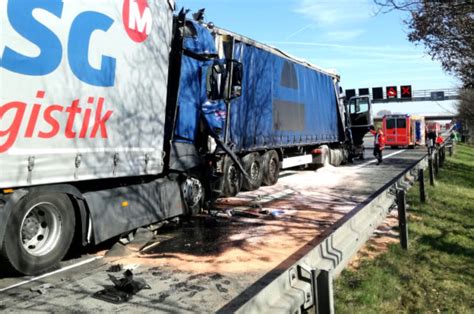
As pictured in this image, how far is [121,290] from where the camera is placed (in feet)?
15.3

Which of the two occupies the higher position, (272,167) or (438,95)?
(438,95)

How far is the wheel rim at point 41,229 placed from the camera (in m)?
5.21

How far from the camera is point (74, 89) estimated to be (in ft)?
17.7

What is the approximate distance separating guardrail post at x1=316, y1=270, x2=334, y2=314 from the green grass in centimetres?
166

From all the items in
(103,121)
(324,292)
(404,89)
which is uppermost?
(404,89)

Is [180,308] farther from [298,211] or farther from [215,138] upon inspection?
[298,211]

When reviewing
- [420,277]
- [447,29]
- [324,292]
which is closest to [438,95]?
[447,29]

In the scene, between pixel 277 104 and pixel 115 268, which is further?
pixel 277 104

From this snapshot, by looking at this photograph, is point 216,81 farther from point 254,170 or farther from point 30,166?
point 254,170

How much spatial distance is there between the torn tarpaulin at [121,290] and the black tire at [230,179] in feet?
17.5

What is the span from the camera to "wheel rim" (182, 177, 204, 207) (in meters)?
7.88

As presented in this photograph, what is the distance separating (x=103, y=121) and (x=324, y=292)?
4.08 m

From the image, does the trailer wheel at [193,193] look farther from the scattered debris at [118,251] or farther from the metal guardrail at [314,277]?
the metal guardrail at [314,277]

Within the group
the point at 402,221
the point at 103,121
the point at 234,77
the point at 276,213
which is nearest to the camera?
the point at 103,121
